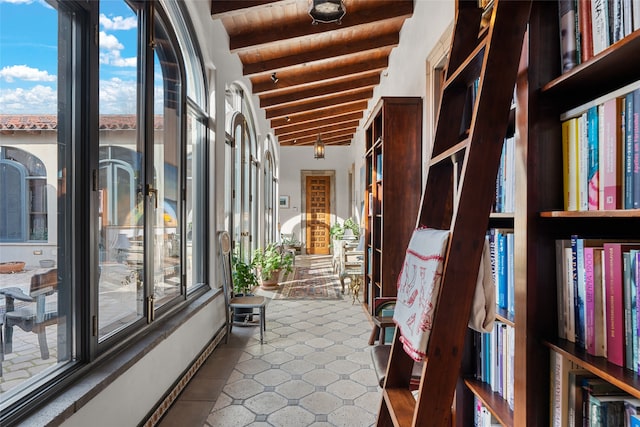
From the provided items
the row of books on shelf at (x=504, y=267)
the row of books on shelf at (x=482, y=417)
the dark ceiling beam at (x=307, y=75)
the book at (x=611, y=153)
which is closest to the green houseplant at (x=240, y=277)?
the dark ceiling beam at (x=307, y=75)

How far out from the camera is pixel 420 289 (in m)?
1.20

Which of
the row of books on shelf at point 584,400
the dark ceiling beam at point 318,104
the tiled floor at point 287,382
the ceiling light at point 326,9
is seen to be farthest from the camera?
the dark ceiling beam at point 318,104

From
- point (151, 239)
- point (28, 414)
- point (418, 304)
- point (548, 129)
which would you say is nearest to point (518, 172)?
point (548, 129)

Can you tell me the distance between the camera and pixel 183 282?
3211mm

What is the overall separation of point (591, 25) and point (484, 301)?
0.82 metres

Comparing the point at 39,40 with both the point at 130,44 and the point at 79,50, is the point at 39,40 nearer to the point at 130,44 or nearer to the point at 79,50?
the point at 79,50

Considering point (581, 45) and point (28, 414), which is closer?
point (581, 45)

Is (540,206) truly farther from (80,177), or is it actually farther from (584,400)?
(80,177)

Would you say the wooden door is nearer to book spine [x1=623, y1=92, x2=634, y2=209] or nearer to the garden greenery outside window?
the garden greenery outside window

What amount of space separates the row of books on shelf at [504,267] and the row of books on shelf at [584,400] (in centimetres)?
26

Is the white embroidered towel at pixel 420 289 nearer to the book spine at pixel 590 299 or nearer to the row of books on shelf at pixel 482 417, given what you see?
the book spine at pixel 590 299

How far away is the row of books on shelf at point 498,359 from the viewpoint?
1393 millimetres

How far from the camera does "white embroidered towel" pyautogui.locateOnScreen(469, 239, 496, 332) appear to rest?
1121 mm

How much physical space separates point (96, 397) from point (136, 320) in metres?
0.67
